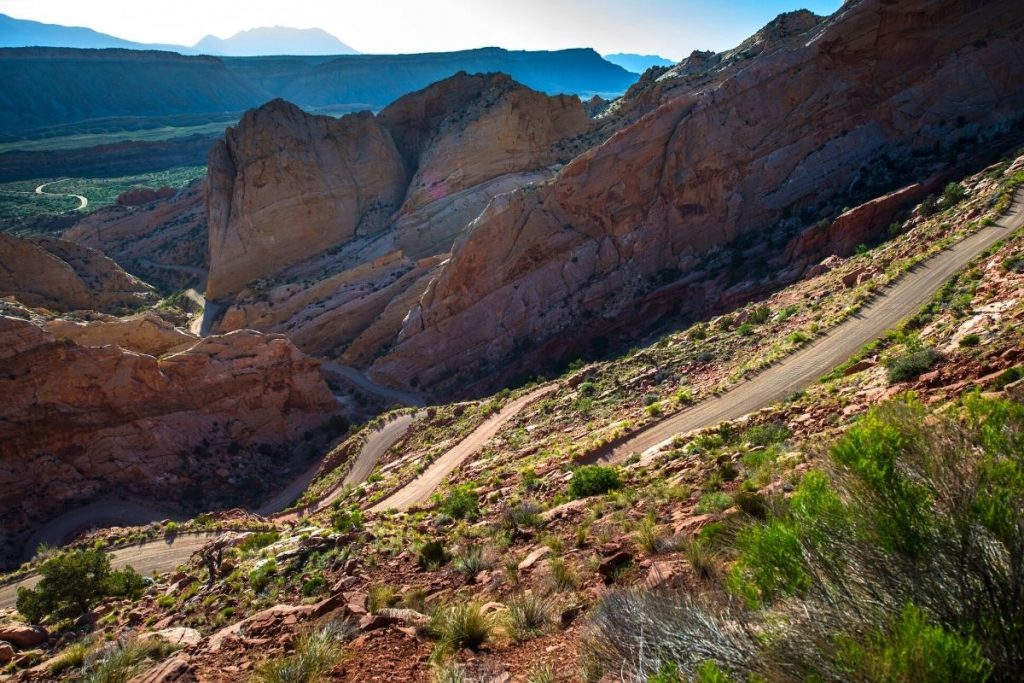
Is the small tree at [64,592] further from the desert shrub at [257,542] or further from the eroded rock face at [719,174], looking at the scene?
the eroded rock face at [719,174]

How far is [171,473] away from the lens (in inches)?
1122

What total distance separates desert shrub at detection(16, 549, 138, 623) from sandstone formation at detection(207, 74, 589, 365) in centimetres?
3186

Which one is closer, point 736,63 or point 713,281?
point 713,281

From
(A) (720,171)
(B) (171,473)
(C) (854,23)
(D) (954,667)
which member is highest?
(C) (854,23)

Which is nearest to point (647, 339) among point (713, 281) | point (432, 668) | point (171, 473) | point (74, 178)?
point (713, 281)

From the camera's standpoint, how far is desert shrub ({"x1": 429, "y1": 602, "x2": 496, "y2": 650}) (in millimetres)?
7074

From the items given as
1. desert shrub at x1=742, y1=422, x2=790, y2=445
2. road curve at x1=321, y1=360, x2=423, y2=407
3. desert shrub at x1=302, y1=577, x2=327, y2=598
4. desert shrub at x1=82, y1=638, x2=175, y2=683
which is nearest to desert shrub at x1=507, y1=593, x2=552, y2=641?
desert shrub at x1=82, y1=638, x2=175, y2=683

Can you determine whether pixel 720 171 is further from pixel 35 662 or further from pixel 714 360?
pixel 35 662

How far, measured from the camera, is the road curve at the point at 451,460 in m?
20.9

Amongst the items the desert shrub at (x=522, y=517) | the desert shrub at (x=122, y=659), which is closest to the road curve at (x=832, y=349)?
A: the desert shrub at (x=522, y=517)

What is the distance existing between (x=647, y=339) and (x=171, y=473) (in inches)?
926

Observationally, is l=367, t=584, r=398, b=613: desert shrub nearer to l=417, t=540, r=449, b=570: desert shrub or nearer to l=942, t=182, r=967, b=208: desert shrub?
l=417, t=540, r=449, b=570: desert shrub

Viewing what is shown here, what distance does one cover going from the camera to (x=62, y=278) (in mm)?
50188

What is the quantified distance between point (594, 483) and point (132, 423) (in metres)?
25.6
